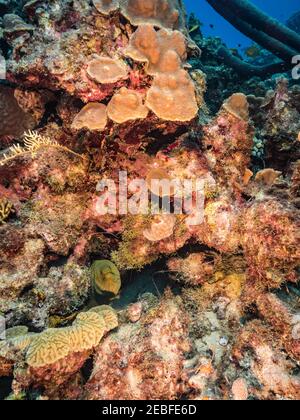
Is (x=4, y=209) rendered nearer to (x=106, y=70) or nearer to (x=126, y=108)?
(x=126, y=108)

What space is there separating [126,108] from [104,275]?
2.42 m

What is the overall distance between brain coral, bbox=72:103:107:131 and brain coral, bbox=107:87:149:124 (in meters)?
0.19

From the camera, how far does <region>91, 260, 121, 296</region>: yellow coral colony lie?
184 inches

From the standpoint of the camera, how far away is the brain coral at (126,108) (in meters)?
3.67

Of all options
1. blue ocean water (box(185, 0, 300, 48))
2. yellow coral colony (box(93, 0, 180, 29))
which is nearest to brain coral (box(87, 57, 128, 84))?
yellow coral colony (box(93, 0, 180, 29))

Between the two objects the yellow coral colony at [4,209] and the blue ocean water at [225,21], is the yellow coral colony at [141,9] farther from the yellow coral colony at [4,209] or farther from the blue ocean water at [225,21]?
the blue ocean water at [225,21]

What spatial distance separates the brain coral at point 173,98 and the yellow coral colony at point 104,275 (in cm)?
231

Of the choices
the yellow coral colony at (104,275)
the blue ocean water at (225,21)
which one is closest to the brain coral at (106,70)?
the yellow coral colony at (104,275)

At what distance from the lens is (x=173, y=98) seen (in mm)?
3707

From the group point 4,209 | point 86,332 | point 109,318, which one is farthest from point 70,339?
point 4,209

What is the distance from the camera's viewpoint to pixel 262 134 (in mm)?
5180

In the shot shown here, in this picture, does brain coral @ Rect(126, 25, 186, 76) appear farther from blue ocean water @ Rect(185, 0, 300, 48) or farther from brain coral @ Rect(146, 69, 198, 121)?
blue ocean water @ Rect(185, 0, 300, 48)

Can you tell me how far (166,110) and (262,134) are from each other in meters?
2.26

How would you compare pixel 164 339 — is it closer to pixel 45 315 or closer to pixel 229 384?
pixel 229 384
